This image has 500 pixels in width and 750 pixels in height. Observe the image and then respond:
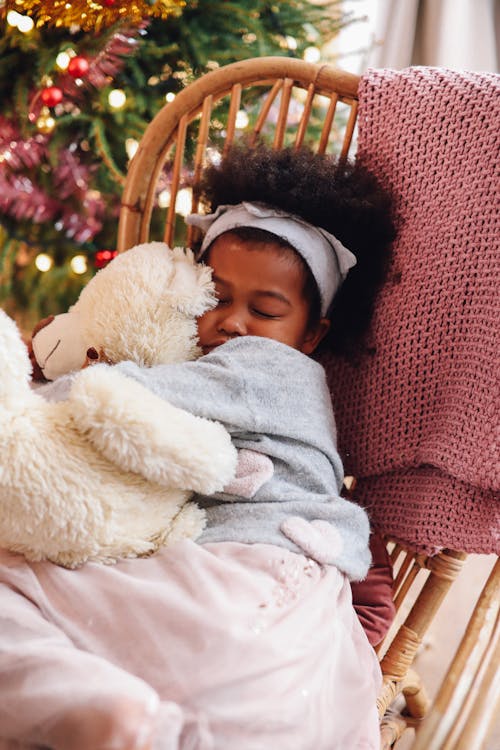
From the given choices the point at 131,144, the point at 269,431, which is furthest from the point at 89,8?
the point at 269,431

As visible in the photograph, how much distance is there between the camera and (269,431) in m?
0.76

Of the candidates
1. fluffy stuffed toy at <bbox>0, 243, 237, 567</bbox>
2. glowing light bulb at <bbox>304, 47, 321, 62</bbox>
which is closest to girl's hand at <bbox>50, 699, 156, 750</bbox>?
fluffy stuffed toy at <bbox>0, 243, 237, 567</bbox>

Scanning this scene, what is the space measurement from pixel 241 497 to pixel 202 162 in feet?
1.87

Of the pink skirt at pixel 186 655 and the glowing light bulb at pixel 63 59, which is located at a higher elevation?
the glowing light bulb at pixel 63 59

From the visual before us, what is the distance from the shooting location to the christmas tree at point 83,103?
4.67 feet

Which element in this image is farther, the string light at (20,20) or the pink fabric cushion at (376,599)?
the string light at (20,20)

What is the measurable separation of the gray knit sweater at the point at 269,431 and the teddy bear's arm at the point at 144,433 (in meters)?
0.06

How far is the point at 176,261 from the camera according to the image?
35.9 inches

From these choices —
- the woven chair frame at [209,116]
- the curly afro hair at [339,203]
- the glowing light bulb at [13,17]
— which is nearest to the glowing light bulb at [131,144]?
the glowing light bulb at [13,17]

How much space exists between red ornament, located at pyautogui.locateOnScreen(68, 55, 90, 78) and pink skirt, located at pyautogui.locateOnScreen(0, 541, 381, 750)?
1002mm

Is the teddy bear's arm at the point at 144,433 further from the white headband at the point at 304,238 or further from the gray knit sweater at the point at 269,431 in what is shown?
the white headband at the point at 304,238

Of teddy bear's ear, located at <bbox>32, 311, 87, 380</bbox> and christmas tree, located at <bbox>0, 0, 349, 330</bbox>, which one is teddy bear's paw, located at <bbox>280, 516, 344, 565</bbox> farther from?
christmas tree, located at <bbox>0, 0, 349, 330</bbox>

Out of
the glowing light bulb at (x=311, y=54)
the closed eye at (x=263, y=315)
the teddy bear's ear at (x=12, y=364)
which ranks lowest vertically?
the teddy bear's ear at (x=12, y=364)

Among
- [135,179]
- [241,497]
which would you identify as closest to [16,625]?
[241,497]
